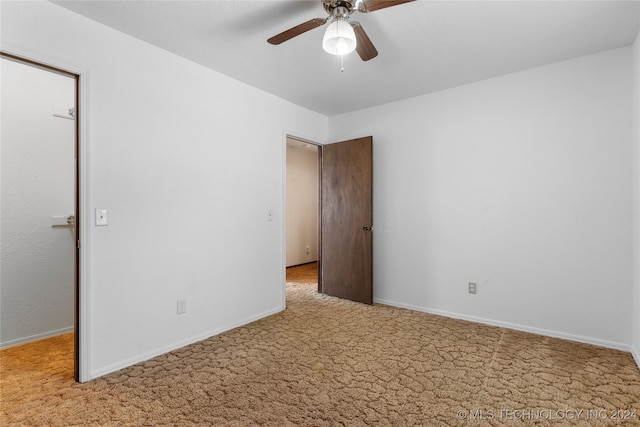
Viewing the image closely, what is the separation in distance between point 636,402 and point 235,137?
3.57 metres

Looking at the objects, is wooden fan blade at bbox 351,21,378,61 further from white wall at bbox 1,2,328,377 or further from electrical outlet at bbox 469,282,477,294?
electrical outlet at bbox 469,282,477,294

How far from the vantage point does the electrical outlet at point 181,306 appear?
2.74m

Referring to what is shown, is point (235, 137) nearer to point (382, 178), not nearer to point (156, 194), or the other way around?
point (156, 194)

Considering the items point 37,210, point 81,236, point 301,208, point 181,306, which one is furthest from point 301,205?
point 81,236

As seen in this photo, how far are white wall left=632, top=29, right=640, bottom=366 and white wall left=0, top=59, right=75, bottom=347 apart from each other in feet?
Answer: 15.8

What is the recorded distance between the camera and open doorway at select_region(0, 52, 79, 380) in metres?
2.75

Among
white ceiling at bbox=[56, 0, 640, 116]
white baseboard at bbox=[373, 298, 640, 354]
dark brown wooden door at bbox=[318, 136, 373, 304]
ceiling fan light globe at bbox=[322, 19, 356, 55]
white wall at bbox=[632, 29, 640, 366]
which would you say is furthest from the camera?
dark brown wooden door at bbox=[318, 136, 373, 304]

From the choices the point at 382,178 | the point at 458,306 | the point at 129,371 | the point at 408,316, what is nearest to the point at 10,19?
the point at 129,371

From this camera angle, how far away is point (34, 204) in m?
2.90

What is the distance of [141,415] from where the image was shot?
71.6 inches

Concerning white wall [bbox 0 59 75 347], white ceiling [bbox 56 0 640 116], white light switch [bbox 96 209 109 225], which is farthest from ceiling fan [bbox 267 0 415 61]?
white wall [bbox 0 59 75 347]

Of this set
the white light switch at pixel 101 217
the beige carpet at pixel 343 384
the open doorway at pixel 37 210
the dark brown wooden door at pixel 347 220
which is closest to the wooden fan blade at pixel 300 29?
the white light switch at pixel 101 217

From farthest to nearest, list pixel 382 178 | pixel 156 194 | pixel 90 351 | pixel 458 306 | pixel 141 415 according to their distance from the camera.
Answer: pixel 382 178 < pixel 458 306 < pixel 156 194 < pixel 90 351 < pixel 141 415

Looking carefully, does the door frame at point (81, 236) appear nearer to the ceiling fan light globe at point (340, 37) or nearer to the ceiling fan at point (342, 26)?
the ceiling fan at point (342, 26)
